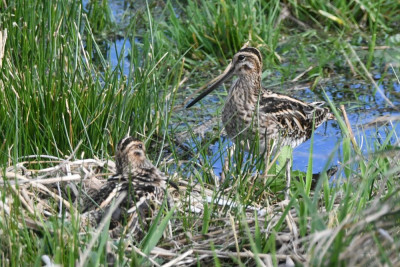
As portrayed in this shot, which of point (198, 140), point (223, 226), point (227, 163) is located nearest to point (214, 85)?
point (198, 140)

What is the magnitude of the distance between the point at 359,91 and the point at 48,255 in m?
3.88

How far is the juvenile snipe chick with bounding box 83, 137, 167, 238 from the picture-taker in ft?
13.0

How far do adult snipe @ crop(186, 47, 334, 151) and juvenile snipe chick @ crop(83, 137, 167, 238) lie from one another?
154cm

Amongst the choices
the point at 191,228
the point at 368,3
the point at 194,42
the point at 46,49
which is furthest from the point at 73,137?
the point at 368,3

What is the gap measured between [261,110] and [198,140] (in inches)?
19.3

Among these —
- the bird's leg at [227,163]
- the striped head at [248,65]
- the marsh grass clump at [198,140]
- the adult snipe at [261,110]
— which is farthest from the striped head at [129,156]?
the striped head at [248,65]

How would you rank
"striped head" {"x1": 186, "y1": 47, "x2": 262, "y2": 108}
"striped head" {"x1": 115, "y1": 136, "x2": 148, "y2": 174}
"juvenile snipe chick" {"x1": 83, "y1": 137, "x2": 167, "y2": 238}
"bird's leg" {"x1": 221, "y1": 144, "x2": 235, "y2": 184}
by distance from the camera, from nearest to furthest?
1. "juvenile snipe chick" {"x1": 83, "y1": 137, "x2": 167, "y2": 238}
2. "striped head" {"x1": 115, "y1": 136, "x2": 148, "y2": 174}
3. "bird's leg" {"x1": 221, "y1": 144, "x2": 235, "y2": 184}
4. "striped head" {"x1": 186, "y1": 47, "x2": 262, "y2": 108}

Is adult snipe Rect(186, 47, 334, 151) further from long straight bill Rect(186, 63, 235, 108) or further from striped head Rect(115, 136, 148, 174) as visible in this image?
striped head Rect(115, 136, 148, 174)

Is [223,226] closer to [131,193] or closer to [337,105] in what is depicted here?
[131,193]

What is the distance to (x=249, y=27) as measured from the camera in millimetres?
7098

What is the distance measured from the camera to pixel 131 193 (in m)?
4.09

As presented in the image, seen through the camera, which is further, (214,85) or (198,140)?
(214,85)

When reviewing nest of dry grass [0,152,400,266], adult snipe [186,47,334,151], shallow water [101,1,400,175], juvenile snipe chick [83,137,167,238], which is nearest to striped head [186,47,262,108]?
adult snipe [186,47,334,151]

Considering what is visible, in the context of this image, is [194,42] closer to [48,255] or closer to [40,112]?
[40,112]
